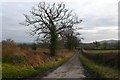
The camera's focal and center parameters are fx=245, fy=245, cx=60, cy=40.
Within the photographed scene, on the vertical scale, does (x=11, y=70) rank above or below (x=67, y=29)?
below

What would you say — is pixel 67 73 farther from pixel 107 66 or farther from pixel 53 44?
pixel 53 44

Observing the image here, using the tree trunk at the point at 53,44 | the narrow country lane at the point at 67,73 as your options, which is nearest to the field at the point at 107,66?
the narrow country lane at the point at 67,73

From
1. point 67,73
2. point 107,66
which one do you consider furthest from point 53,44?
point 67,73

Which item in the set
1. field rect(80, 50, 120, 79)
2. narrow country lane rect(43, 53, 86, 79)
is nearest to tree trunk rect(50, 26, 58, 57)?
field rect(80, 50, 120, 79)

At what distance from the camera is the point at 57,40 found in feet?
164

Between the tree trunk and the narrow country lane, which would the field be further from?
the tree trunk

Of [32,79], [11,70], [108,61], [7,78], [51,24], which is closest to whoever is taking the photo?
[7,78]

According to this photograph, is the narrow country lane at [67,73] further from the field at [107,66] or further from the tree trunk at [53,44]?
the tree trunk at [53,44]

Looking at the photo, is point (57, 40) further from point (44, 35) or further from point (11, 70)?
point (11, 70)

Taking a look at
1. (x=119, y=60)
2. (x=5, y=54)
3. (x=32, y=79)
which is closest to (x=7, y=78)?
(x=32, y=79)

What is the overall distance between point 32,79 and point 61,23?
3317 centimetres

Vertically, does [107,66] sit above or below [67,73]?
above

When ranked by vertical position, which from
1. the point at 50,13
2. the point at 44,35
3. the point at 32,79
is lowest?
the point at 32,79

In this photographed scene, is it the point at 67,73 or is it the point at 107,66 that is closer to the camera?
the point at 67,73
